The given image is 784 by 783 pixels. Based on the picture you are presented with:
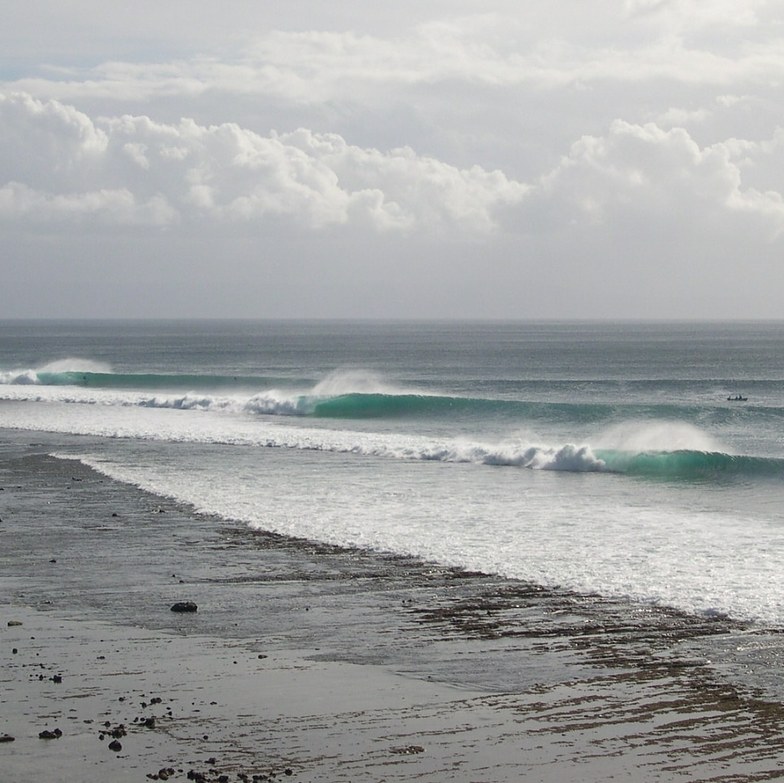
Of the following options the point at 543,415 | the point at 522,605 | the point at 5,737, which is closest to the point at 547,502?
the point at 522,605

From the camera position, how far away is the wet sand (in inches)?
332

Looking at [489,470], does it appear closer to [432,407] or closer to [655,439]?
[655,439]

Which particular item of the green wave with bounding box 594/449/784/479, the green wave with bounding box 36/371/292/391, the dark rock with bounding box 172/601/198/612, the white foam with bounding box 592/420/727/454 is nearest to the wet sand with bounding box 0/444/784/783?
the dark rock with bounding box 172/601/198/612

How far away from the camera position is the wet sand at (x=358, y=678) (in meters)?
8.42

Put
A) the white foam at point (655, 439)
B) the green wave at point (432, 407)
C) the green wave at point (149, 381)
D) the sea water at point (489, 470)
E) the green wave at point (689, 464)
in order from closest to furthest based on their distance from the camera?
the sea water at point (489, 470), the green wave at point (689, 464), the white foam at point (655, 439), the green wave at point (432, 407), the green wave at point (149, 381)

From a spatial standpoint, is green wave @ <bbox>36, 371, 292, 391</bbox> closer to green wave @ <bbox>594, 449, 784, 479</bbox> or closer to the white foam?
the white foam

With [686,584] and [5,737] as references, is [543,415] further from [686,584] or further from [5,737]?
[5,737]

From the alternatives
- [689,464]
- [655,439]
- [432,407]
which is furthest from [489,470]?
[432,407]

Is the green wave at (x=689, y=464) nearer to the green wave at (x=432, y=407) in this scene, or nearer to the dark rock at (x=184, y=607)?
the green wave at (x=432, y=407)

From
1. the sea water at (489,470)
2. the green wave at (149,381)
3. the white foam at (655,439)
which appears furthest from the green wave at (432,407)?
the green wave at (149,381)

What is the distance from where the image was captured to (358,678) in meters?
10.6

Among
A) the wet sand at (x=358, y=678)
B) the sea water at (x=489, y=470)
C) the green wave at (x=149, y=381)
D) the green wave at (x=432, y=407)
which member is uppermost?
the green wave at (x=149, y=381)

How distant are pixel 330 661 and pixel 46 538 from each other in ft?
28.8

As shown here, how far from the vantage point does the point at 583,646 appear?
11.7 m
